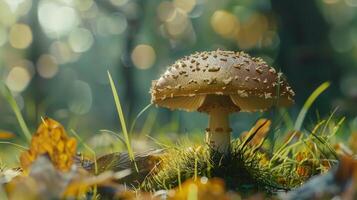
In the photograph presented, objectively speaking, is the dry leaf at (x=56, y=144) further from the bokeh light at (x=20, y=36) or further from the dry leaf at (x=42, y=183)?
the bokeh light at (x=20, y=36)

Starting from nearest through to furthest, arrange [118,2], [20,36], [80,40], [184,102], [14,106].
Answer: [14,106], [184,102], [118,2], [20,36], [80,40]

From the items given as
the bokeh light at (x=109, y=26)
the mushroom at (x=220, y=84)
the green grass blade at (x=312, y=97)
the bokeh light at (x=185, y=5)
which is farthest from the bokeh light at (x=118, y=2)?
the mushroom at (x=220, y=84)

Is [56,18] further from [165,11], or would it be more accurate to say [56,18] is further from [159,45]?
[165,11]

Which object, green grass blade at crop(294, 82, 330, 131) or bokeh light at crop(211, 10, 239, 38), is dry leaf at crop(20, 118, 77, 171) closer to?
green grass blade at crop(294, 82, 330, 131)

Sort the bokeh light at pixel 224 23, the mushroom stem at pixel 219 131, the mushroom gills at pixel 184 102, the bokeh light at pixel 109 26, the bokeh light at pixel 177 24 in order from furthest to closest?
the bokeh light at pixel 109 26
the bokeh light at pixel 177 24
the bokeh light at pixel 224 23
the mushroom gills at pixel 184 102
the mushroom stem at pixel 219 131

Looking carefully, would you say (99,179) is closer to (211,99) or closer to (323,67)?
(211,99)

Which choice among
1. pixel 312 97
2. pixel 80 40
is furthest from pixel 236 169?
pixel 80 40
